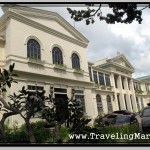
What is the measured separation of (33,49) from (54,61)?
1352mm

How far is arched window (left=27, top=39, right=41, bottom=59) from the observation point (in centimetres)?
1284

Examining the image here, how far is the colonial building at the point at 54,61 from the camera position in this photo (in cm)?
1063

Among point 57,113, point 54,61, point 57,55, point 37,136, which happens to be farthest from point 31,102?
point 57,55

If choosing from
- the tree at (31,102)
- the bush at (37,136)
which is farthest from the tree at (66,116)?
the bush at (37,136)

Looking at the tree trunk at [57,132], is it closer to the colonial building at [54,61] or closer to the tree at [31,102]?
the tree at [31,102]

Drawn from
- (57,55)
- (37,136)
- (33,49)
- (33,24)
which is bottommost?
(37,136)

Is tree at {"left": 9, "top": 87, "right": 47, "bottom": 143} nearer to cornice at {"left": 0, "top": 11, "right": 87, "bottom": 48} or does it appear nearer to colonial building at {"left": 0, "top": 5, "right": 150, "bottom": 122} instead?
colonial building at {"left": 0, "top": 5, "right": 150, "bottom": 122}

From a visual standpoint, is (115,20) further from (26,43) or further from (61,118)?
(26,43)

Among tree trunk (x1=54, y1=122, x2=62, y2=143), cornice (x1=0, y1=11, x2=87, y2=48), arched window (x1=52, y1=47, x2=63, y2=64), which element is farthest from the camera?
arched window (x1=52, y1=47, x2=63, y2=64)

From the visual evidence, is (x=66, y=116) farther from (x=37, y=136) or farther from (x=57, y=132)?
(x=37, y=136)

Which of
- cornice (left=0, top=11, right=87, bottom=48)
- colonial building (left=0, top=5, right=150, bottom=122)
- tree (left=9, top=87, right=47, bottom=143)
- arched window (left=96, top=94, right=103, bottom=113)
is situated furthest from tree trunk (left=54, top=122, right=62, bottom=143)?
cornice (left=0, top=11, right=87, bottom=48)

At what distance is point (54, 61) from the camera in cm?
1288

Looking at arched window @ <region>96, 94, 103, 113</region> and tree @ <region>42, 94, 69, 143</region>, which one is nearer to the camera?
tree @ <region>42, 94, 69, 143</region>

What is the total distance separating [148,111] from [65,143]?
8.25 feet
